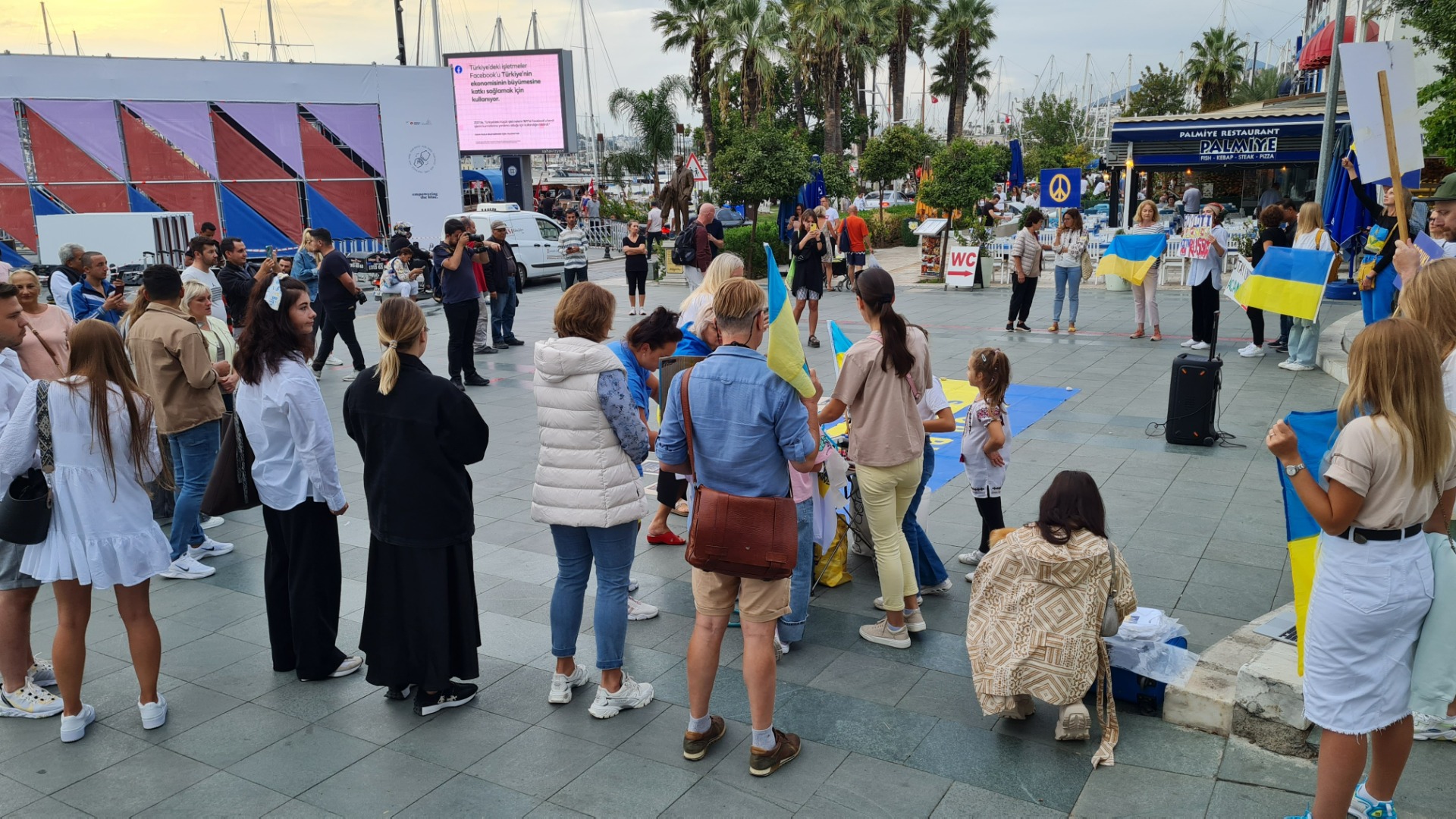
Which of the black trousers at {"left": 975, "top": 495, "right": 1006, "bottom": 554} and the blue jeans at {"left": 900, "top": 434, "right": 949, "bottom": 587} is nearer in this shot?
the blue jeans at {"left": 900, "top": 434, "right": 949, "bottom": 587}

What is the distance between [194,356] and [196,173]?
2122cm

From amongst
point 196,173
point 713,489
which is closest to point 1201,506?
point 713,489

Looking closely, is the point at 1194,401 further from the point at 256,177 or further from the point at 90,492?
the point at 256,177

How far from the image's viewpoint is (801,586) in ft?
15.4

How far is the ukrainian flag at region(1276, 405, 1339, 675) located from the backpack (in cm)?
998

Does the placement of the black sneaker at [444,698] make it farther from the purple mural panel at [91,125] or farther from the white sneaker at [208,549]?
the purple mural panel at [91,125]

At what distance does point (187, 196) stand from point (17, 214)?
3.42m

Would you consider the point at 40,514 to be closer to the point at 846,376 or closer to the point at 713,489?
the point at 713,489

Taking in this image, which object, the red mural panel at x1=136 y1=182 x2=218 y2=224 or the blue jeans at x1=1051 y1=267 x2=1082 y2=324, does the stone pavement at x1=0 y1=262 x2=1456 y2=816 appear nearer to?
the blue jeans at x1=1051 y1=267 x2=1082 y2=324

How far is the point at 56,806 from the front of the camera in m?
3.60

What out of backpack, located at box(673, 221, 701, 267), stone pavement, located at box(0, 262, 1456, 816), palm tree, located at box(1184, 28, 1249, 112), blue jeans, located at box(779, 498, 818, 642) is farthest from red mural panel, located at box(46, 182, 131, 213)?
palm tree, located at box(1184, 28, 1249, 112)

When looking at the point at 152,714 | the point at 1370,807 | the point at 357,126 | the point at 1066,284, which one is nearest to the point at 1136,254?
the point at 1066,284

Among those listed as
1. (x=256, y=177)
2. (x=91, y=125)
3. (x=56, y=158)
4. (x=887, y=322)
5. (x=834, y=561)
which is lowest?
(x=834, y=561)

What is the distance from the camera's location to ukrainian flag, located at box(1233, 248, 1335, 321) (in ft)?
32.4
